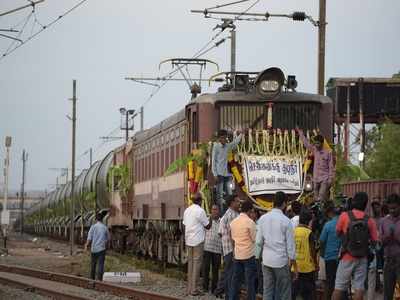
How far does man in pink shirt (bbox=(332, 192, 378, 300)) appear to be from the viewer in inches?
476

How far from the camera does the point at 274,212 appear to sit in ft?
41.0

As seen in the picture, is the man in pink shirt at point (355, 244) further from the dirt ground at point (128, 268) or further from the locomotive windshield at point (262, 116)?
the locomotive windshield at point (262, 116)

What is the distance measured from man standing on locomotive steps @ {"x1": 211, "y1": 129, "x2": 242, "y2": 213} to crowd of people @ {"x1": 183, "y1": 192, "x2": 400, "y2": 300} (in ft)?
1.17

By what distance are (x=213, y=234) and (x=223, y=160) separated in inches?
54.5

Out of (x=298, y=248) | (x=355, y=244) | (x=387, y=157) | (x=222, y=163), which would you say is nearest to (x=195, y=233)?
(x=222, y=163)

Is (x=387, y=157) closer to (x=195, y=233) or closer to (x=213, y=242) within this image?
(x=213, y=242)

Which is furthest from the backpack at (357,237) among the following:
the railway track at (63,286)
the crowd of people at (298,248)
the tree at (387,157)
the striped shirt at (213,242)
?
the tree at (387,157)

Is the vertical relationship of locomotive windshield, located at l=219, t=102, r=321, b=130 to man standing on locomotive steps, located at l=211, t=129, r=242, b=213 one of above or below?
above

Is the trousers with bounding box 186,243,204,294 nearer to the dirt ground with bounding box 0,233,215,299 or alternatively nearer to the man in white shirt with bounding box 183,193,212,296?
the man in white shirt with bounding box 183,193,212,296

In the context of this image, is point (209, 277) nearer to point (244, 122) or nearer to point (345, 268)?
point (244, 122)

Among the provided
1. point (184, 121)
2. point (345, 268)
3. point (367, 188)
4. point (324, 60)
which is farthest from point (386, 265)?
point (367, 188)

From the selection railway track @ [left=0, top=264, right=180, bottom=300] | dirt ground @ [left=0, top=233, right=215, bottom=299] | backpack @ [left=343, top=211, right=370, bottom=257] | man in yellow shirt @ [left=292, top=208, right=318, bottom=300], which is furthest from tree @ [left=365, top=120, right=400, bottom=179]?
backpack @ [left=343, top=211, right=370, bottom=257]

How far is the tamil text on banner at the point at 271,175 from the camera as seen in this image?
17844 mm

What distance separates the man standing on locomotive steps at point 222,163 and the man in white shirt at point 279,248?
16.2ft
